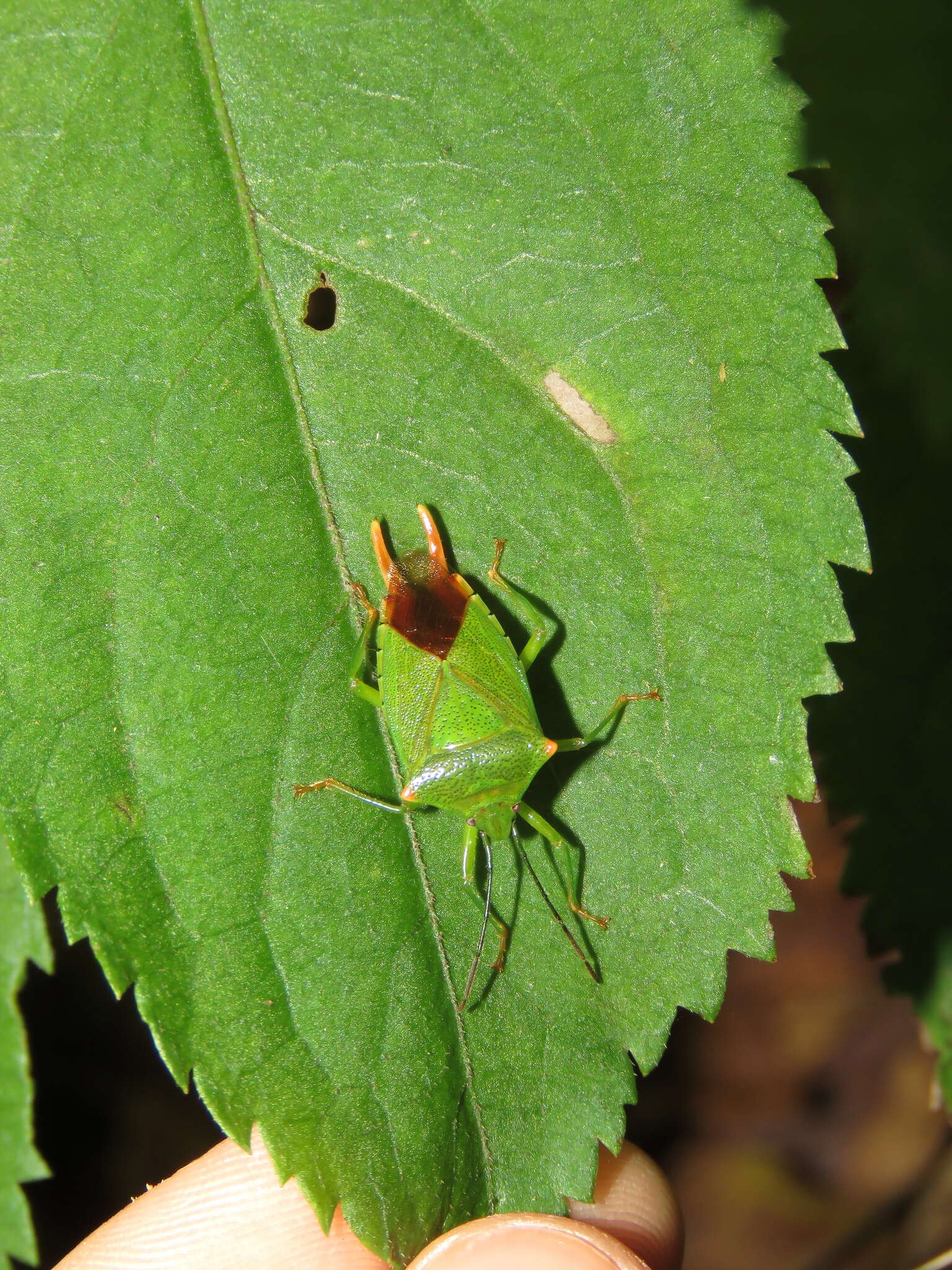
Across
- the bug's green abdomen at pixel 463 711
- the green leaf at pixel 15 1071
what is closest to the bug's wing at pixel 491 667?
the bug's green abdomen at pixel 463 711

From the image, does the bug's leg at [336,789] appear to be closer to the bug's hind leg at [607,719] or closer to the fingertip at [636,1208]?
the bug's hind leg at [607,719]

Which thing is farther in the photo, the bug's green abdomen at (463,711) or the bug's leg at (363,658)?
the bug's green abdomen at (463,711)

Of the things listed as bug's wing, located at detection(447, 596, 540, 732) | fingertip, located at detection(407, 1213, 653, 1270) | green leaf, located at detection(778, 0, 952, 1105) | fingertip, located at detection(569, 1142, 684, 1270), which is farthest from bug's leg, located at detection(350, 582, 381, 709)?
fingertip, located at detection(569, 1142, 684, 1270)

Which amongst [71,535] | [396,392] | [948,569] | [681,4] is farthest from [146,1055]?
[681,4]

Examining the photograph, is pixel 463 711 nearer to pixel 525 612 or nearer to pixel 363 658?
pixel 525 612

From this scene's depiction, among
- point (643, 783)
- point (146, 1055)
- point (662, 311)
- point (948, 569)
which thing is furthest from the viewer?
point (146, 1055)

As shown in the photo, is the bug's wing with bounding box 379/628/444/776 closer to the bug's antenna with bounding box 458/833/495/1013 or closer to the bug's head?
the bug's head

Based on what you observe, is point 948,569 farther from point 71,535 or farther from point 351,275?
point 71,535
